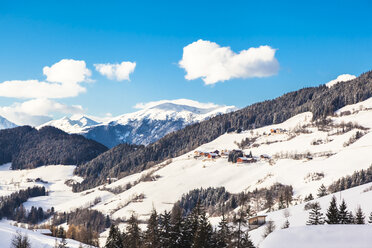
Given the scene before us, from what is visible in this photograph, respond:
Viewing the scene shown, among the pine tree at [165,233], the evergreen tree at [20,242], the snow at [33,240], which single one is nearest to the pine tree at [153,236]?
the pine tree at [165,233]

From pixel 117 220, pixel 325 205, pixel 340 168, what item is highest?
pixel 340 168

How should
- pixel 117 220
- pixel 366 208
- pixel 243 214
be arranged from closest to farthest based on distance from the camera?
pixel 243 214
pixel 366 208
pixel 117 220

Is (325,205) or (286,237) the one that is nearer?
(286,237)

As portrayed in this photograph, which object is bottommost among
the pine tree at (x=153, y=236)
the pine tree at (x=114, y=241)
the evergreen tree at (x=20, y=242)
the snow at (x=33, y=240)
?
the snow at (x=33, y=240)

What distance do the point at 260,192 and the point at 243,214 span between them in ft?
453

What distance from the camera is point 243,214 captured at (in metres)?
49.1

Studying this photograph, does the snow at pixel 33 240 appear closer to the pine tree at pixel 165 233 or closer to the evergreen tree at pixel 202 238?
the pine tree at pixel 165 233

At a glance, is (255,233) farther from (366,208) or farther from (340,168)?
(340,168)

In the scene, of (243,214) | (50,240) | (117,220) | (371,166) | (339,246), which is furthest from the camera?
(117,220)

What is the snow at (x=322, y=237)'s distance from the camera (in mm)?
27938

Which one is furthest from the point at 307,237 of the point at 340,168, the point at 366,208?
the point at 340,168

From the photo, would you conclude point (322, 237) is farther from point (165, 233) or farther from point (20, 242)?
point (20, 242)

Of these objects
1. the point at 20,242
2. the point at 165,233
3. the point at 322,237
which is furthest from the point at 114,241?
the point at 322,237

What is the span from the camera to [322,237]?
2927cm
